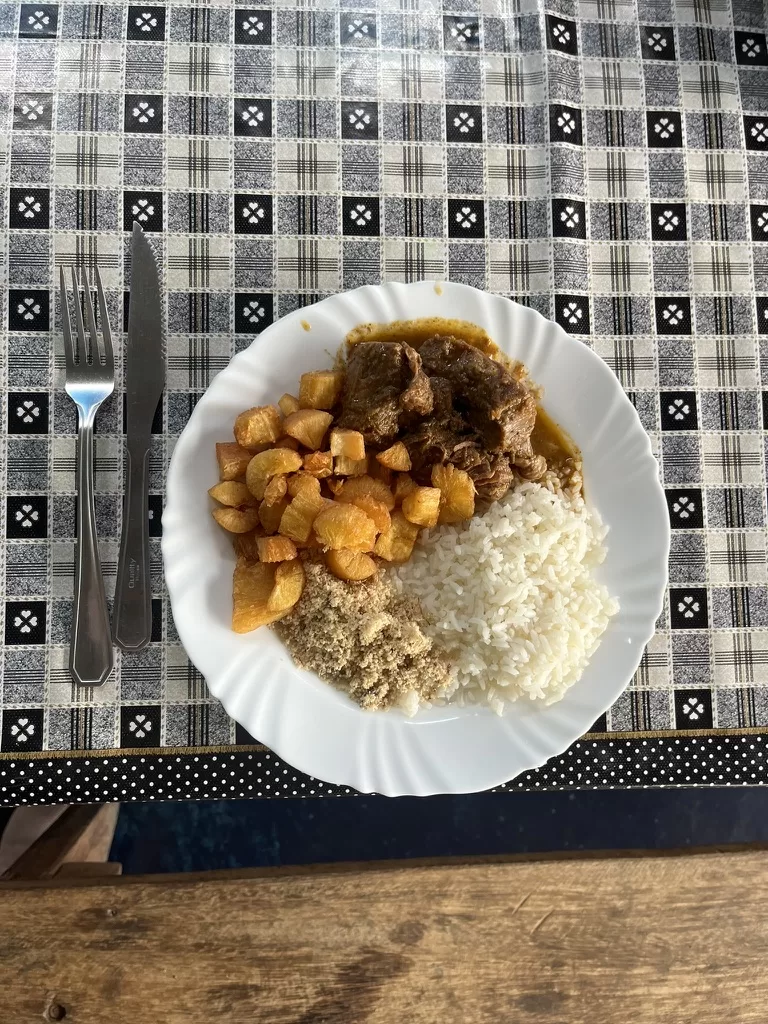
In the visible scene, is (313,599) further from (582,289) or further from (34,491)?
(582,289)

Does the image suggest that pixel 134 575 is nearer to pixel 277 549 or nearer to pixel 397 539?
pixel 277 549

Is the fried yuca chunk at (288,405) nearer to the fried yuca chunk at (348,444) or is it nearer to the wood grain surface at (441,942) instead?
the fried yuca chunk at (348,444)

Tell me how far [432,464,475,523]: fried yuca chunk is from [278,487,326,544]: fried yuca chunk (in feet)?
1.04

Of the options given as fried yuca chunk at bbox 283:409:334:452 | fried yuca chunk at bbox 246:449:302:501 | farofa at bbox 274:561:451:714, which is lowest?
farofa at bbox 274:561:451:714

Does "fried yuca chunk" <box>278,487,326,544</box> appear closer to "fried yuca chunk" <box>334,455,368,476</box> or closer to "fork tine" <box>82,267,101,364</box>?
"fried yuca chunk" <box>334,455,368,476</box>

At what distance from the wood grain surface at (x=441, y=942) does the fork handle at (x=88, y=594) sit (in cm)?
65

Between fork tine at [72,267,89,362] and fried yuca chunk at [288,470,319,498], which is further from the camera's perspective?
fork tine at [72,267,89,362]

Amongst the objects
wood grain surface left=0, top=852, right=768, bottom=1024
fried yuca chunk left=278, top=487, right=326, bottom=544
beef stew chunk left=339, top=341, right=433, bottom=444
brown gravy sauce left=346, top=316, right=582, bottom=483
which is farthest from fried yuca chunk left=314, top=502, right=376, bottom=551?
wood grain surface left=0, top=852, right=768, bottom=1024

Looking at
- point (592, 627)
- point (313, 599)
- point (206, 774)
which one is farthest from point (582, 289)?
point (206, 774)

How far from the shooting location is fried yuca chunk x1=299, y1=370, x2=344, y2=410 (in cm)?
200

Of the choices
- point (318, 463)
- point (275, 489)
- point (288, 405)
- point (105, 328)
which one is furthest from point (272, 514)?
point (105, 328)

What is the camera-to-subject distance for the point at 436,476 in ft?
6.64

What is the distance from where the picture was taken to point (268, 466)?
76.3 inches

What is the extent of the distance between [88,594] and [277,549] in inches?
22.9
